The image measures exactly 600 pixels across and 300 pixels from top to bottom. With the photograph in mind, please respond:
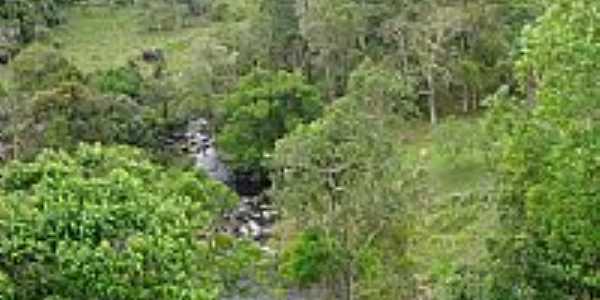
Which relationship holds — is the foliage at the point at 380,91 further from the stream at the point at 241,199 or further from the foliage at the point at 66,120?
the foliage at the point at 66,120

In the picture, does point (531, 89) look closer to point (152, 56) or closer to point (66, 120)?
point (66, 120)

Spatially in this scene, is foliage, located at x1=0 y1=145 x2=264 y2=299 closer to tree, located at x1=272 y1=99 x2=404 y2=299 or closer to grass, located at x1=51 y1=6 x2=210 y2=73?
tree, located at x1=272 y1=99 x2=404 y2=299

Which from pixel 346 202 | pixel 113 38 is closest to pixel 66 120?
pixel 346 202

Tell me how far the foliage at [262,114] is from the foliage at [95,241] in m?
30.3

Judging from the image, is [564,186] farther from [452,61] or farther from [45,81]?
[45,81]

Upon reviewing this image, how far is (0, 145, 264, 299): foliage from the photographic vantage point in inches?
934

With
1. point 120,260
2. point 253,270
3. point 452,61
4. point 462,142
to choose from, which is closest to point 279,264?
point 253,270

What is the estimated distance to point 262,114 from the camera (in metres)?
57.4

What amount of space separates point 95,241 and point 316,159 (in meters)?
15.1

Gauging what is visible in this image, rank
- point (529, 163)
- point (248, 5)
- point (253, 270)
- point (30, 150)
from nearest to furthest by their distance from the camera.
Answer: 1. point (529, 163)
2. point (253, 270)
3. point (30, 150)
4. point (248, 5)

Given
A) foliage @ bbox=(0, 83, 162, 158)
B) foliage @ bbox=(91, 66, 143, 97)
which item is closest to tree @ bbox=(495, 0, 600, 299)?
foliage @ bbox=(0, 83, 162, 158)

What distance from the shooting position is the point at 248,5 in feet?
300

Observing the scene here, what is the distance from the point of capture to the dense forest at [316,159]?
24.8 m

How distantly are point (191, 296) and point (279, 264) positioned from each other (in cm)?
1713
